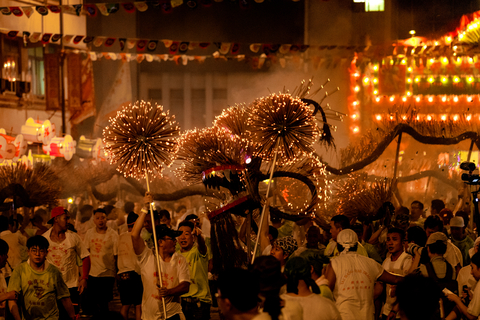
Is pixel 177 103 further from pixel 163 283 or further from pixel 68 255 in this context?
pixel 163 283

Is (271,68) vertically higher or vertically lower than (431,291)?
higher

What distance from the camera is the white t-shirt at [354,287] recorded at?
5645 mm

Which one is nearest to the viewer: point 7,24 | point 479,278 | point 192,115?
point 479,278

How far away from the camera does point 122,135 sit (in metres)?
6.89

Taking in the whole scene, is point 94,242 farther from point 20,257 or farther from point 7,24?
point 7,24

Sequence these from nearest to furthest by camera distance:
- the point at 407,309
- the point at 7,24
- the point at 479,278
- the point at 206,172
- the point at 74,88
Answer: the point at 407,309 < the point at 479,278 < the point at 206,172 < the point at 7,24 < the point at 74,88

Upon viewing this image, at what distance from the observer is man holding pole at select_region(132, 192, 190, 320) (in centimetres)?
659

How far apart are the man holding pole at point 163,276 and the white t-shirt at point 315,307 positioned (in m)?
2.32

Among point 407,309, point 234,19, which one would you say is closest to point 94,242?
point 407,309

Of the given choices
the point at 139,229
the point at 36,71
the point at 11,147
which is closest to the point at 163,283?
the point at 139,229

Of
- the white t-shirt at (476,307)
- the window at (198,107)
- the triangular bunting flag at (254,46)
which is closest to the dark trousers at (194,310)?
the white t-shirt at (476,307)

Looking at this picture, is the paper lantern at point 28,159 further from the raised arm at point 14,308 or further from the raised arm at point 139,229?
the raised arm at point 14,308

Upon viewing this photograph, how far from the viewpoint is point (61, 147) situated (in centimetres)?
1838

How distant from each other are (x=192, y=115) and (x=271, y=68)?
9.97ft
